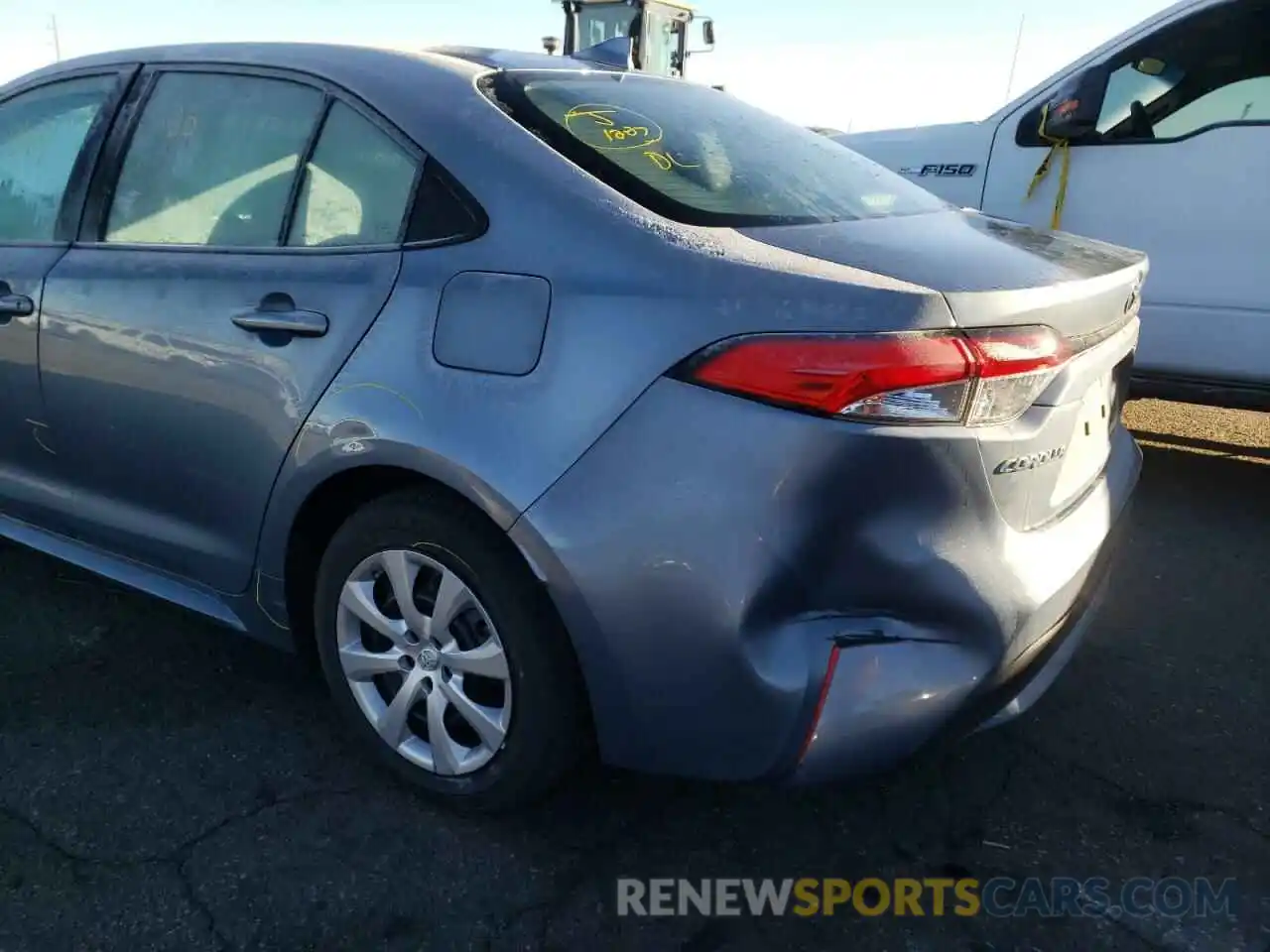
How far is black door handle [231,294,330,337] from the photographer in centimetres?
216

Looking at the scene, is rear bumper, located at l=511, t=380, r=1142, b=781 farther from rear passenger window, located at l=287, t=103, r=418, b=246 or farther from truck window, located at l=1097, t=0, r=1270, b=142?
truck window, located at l=1097, t=0, r=1270, b=142

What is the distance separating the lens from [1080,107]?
4.14 metres

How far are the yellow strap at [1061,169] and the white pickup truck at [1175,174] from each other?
0.04ft

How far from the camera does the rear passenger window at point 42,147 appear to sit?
9.25 feet

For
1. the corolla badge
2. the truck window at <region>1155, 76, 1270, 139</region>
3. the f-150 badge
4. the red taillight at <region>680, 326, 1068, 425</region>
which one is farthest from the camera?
the f-150 badge

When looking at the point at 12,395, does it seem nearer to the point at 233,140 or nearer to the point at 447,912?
the point at 233,140

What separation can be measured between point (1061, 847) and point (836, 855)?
47 cm

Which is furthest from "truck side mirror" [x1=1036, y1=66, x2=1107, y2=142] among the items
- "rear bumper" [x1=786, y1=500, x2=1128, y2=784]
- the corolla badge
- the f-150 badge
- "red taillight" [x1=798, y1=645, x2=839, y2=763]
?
"red taillight" [x1=798, y1=645, x2=839, y2=763]

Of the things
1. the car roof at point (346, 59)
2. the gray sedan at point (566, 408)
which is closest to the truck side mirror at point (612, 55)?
the car roof at point (346, 59)

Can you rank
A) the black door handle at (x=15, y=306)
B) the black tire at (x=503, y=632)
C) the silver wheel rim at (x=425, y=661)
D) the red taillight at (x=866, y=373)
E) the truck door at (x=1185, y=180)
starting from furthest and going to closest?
the truck door at (x=1185, y=180)
the black door handle at (x=15, y=306)
the silver wheel rim at (x=425, y=661)
the black tire at (x=503, y=632)
the red taillight at (x=866, y=373)

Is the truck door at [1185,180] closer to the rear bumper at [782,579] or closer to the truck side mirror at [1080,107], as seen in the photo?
the truck side mirror at [1080,107]

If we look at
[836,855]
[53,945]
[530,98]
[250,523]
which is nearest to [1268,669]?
[836,855]

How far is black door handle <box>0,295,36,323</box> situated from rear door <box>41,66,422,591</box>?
9 centimetres

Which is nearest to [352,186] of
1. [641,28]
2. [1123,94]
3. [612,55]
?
[612,55]
